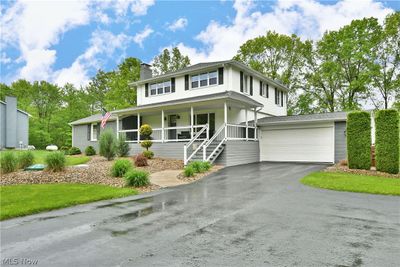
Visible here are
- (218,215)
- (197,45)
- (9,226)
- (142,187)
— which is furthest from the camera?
(197,45)

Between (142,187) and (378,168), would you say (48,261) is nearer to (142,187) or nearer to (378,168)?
(142,187)

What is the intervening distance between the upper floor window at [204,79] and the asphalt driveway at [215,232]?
12582 millimetres

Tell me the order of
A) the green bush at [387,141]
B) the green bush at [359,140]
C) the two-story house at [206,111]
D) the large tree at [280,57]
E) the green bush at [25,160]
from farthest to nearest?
the large tree at [280,57] < the two-story house at [206,111] < the green bush at [359,140] < the green bush at [25,160] < the green bush at [387,141]

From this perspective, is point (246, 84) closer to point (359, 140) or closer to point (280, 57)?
point (359, 140)

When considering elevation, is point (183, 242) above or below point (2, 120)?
below

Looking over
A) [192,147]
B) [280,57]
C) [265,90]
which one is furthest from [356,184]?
[280,57]

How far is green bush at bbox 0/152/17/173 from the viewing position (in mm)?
10359

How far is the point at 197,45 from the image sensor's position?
3048 cm

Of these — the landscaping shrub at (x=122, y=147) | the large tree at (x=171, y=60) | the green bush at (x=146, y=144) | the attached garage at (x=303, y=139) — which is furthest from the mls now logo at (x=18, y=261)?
the large tree at (x=171, y=60)

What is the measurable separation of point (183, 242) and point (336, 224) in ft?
10.0

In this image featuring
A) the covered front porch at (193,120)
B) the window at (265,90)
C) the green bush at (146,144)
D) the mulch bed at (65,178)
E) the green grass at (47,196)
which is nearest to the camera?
the green grass at (47,196)

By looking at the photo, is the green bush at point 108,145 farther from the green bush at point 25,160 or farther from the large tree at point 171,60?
the large tree at point 171,60

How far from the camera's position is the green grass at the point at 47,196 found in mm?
5947

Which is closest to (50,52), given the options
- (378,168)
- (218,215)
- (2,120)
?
(2,120)
